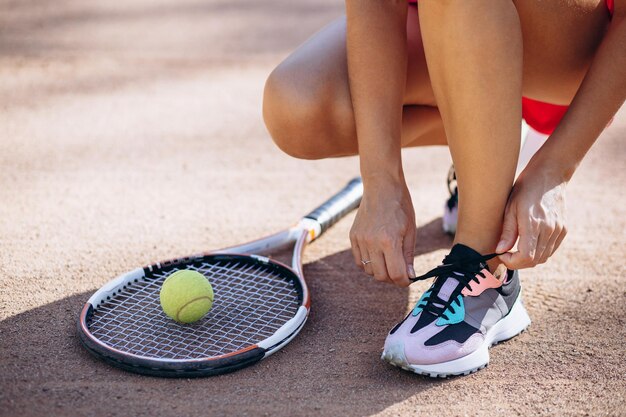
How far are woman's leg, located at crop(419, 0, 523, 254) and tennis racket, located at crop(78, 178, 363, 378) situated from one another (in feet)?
1.46

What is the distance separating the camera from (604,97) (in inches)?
58.9

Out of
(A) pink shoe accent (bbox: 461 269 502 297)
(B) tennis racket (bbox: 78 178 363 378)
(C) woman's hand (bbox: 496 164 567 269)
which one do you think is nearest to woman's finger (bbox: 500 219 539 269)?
(C) woman's hand (bbox: 496 164 567 269)

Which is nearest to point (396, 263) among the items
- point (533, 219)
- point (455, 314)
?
point (455, 314)

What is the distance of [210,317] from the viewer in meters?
1.67

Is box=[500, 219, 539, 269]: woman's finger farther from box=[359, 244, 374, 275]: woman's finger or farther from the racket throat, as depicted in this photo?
the racket throat

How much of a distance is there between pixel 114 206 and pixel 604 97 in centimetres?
142

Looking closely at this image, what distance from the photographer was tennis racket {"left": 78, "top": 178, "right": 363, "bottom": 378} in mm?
1469

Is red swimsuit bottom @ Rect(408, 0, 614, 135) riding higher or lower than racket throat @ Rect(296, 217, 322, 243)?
higher

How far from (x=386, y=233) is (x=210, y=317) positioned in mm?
446

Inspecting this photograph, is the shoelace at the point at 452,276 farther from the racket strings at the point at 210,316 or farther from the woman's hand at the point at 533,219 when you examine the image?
the racket strings at the point at 210,316

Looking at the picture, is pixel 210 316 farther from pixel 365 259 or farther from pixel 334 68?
pixel 334 68

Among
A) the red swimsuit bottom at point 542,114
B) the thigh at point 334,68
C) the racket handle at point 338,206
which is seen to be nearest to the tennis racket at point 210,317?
the racket handle at point 338,206

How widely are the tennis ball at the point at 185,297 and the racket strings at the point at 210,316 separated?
35mm

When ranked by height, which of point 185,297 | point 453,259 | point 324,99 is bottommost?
point 185,297
